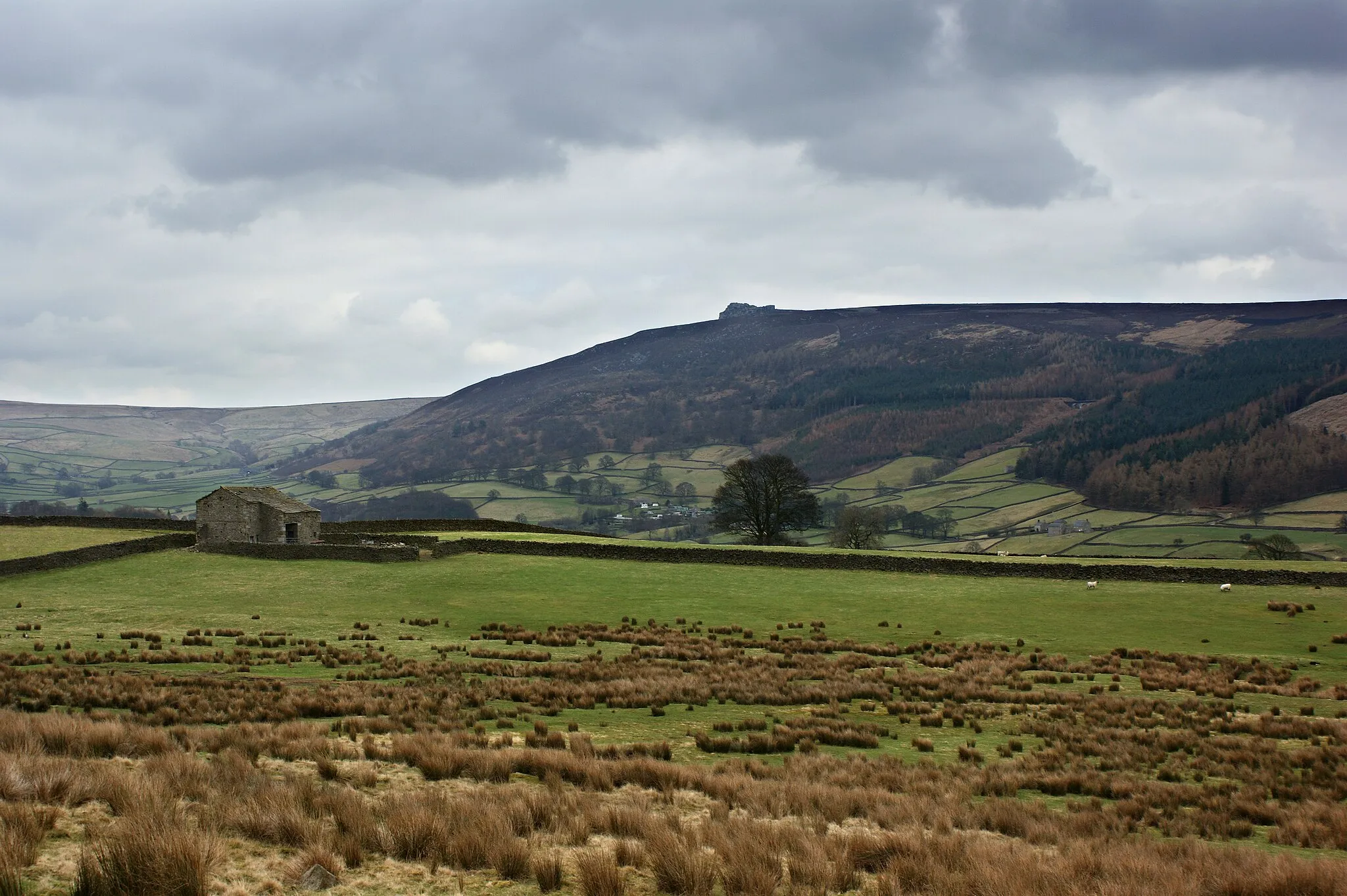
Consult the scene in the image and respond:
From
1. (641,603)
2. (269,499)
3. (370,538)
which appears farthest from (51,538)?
(641,603)

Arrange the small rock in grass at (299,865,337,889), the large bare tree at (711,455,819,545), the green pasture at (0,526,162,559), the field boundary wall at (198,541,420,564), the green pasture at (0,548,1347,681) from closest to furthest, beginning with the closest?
1. the small rock in grass at (299,865,337,889)
2. the green pasture at (0,548,1347,681)
3. the green pasture at (0,526,162,559)
4. the field boundary wall at (198,541,420,564)
5. the large bare tree at (711,455,819,545)

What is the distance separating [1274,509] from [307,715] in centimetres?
14092

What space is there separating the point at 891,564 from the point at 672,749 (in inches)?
1302

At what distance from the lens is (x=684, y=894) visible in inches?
290

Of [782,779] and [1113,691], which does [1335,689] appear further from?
[782,779]

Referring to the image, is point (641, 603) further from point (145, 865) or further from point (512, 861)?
point (145, 865)

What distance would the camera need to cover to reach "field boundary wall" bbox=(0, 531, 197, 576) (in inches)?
1615

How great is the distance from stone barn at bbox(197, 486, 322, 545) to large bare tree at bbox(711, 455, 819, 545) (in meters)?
30.7

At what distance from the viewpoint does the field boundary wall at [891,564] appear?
131ft

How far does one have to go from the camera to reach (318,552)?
47.3 meters

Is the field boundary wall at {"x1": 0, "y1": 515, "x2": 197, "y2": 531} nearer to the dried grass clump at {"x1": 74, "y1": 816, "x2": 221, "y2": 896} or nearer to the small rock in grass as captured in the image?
the dried grass clump at {"x1": 74, "y1": 816, "x2": 221, "y2": 896}

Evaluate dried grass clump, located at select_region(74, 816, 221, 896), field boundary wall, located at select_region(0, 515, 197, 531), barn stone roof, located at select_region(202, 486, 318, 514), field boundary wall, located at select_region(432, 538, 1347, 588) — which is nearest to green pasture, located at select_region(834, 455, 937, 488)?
field boundary wall, located at select_region(432, 538, 1347, 588)

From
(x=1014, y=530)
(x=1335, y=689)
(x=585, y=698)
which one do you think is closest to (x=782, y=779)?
(x=585, y=698)

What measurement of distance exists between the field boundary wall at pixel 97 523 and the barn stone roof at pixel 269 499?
7343 millimetres
